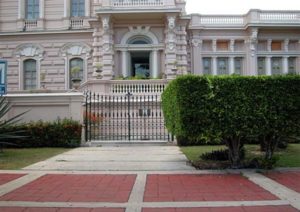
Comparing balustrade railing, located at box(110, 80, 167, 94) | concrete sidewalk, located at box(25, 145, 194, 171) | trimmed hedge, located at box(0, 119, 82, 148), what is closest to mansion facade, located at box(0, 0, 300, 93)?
balustrade railing, located at box(110, 80, 167, 94)

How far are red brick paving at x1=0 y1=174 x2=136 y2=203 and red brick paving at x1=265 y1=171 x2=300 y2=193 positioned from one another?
11.0ft

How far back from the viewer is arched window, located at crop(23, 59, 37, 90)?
102ft

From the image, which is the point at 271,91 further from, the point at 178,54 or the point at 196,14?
the point at 196,14

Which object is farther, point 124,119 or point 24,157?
point 124,119

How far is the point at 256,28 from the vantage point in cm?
3028

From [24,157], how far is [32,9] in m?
21.5

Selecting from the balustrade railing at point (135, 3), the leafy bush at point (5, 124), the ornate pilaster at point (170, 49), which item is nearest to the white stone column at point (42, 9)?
the balustrade railing at point (135, 3)

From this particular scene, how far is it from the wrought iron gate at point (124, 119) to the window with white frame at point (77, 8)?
1221cm

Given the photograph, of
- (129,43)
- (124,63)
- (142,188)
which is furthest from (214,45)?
(142,188)

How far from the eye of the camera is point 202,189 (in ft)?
26.6

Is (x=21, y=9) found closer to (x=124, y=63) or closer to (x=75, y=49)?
(x=75, y=49)

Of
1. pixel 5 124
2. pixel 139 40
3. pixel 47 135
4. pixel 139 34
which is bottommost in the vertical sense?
pixel 47 135

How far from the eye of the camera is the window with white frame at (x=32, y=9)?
3161 centimetres

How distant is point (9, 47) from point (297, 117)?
26.1 m
